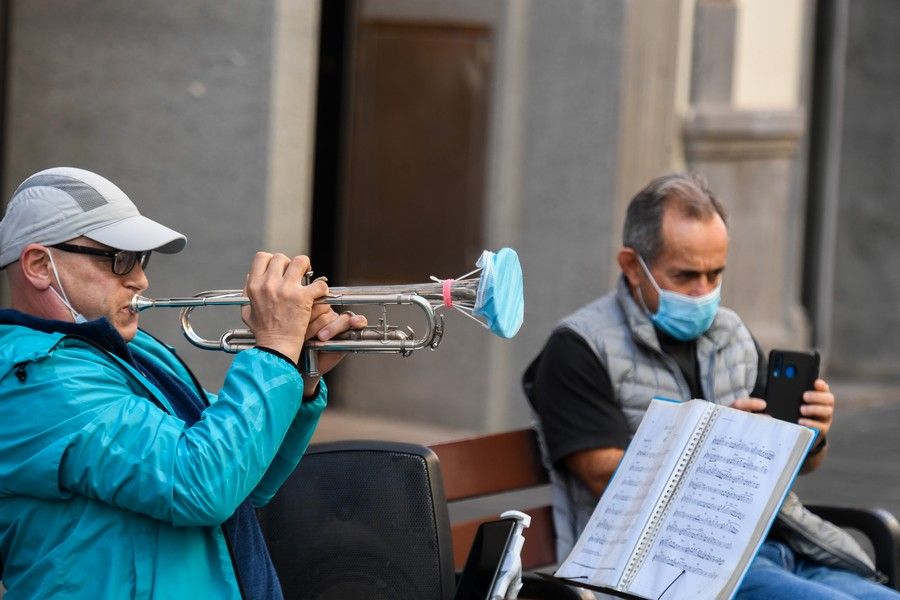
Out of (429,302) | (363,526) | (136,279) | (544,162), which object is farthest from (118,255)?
(544,162)

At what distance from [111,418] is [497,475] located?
1.65 meters

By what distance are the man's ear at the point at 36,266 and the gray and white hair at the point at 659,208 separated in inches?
71.2

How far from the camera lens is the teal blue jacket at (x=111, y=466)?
101 inches

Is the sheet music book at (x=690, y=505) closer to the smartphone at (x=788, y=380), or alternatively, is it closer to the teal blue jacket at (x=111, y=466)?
the smartphone at (x=788, y=380)

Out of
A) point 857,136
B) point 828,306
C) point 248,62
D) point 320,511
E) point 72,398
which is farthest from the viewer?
point 857,136

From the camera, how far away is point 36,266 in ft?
8.99

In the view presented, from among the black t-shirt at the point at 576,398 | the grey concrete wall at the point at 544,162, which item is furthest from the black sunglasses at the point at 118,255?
the grey concrete wall at the point at 544,162

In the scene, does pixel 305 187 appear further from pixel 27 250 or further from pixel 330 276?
pixel 27 250

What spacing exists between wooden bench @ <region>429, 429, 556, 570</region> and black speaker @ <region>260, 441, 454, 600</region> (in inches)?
19.8

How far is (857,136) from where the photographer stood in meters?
14.0

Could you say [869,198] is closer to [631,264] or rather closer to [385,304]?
[631,264]

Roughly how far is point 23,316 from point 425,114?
18.9 feet

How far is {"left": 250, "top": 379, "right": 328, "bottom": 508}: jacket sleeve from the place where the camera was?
2.90 metres

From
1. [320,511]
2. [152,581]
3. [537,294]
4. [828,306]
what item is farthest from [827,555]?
[828,306]
